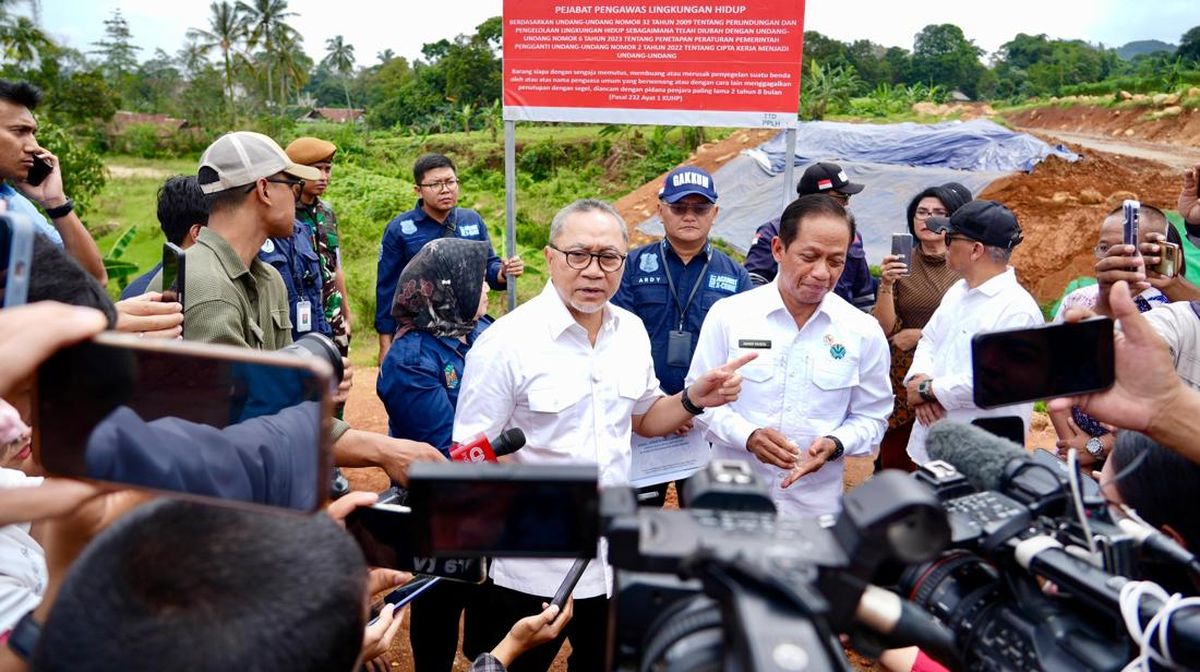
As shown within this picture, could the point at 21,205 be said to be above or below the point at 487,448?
above

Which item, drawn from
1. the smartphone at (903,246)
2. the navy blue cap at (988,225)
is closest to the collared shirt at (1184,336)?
the navy blue cap at (988,225)

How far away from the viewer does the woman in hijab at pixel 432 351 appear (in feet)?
9.14

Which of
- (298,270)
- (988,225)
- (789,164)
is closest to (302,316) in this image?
(298,270)

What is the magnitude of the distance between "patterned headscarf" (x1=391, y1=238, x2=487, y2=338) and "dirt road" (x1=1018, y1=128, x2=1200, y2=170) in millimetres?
17396

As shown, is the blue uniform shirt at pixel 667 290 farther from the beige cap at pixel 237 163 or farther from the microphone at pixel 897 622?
the microphone at pixel 897 622

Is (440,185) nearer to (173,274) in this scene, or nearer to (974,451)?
(173,274)

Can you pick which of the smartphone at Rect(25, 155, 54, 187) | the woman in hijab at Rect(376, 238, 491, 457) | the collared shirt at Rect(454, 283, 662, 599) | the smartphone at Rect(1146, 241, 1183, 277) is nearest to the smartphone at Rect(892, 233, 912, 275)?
the smartphone at Rect(1146, 241, 1183, 277)

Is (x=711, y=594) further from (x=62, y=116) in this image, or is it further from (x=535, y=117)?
(x=62, y=116)

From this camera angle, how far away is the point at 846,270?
4449 mm

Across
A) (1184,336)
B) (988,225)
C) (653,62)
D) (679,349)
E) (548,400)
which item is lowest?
(679,349)

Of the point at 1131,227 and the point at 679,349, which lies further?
the point at 679,349

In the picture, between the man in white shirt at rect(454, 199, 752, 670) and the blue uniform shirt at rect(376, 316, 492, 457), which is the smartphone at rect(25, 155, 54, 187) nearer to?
the blue uniform shirt at rect(376, 316, 492, 457)

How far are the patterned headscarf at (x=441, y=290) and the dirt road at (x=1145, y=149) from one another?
685 inches

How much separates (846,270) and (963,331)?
3.51ft
